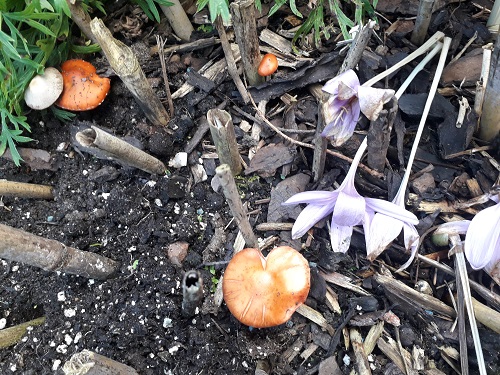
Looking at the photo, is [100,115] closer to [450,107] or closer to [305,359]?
[305,359]

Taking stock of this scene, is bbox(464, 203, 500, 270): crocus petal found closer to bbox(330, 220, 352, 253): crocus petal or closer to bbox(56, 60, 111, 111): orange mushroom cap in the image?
bbox(330, 220, 352, 253): crocus petal

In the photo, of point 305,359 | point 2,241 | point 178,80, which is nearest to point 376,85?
point 178,80

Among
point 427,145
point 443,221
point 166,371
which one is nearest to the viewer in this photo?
point 166,371

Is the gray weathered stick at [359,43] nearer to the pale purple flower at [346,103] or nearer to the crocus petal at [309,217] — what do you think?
the pale purple flower at [346,103]

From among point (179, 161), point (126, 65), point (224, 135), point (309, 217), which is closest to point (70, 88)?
point (126, 65)

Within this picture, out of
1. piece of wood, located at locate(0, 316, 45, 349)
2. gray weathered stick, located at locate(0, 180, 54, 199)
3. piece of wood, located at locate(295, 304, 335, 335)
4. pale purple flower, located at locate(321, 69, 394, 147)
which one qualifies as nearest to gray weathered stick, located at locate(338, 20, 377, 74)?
pale purple flower, located at locate(321, 69, 394, 147)
